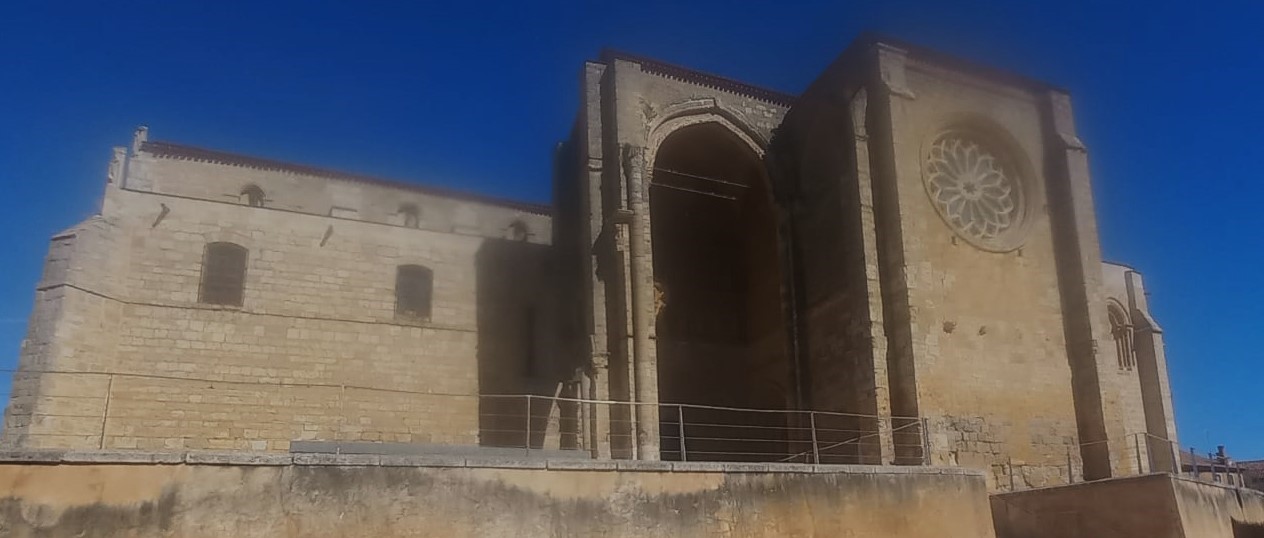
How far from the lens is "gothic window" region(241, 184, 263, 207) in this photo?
75.0 ft

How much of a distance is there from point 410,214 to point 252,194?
3.86 meters

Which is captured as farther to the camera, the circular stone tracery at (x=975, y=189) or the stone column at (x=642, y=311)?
the circular stone tracery at (x=975, y=189)

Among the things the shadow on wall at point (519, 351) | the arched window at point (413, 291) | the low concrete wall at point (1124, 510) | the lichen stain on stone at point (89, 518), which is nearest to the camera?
the lichen stain on stone at point (89, 518)

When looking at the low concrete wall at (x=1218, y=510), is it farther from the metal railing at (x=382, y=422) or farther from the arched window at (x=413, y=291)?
the arched window at (x=413, y=291)

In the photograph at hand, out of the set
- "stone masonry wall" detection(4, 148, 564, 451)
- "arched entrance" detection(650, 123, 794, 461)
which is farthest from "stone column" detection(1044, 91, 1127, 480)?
"stone masonry wall" detection(4, 148, 564, 451)

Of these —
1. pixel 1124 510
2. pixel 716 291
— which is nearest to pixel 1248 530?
pixel 1124 510

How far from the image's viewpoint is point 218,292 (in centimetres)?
1706

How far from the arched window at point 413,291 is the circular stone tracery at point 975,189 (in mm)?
9871

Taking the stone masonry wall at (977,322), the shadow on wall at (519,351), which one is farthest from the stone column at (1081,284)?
the shadow on wall at (519,351)

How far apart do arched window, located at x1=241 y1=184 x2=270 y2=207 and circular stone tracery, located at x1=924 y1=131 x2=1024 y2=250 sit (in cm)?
1586

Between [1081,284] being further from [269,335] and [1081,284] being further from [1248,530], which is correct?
[269,335]

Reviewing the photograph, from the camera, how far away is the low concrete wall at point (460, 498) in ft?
26.6

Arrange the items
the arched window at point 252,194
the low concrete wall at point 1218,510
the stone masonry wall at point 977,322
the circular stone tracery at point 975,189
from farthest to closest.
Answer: the arched window at point 252,194 → the circular stone tracery at point 975,189 → the stone masonry wall at point 977,322 → the low concrete wall at point 1218,510

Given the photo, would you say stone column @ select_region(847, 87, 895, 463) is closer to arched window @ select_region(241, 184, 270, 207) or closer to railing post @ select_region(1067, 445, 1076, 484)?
railing post @ select_region(1067, 445, 1076, 484)
